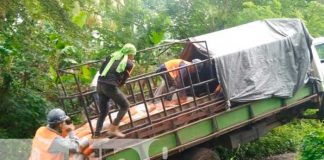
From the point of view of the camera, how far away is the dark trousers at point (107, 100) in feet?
17.6

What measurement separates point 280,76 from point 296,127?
9.56ft

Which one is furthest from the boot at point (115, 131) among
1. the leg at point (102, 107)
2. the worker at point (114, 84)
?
the leg at point (102, 107)

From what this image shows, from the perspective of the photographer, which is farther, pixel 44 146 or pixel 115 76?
pixel 115 76

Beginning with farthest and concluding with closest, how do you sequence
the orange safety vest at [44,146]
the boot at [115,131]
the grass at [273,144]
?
the grass at [273,144], the boot at [115,131], the orange safety vest at [44,146]

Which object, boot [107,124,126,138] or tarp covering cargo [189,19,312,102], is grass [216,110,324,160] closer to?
tarp covering cargo [189,19,312,102]

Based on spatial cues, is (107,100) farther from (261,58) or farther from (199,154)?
(261,58)

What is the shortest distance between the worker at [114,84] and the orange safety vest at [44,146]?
0.88m

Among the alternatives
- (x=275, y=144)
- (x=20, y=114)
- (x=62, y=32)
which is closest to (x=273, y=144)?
(x=275, y=144)

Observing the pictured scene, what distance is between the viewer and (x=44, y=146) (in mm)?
4477

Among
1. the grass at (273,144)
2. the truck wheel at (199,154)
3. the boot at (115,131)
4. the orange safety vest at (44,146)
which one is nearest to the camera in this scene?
the orange safety vest at (44,146)

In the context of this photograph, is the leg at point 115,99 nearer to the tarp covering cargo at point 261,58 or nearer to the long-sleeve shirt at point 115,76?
the long-sleeve shirt at point 115,76

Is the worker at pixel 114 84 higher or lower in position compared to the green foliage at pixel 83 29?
lower

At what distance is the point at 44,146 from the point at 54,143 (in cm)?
11

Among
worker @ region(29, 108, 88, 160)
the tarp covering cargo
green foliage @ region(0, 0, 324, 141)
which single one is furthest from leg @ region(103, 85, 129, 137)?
green foliage @ region(0, 0, 324, 141)
